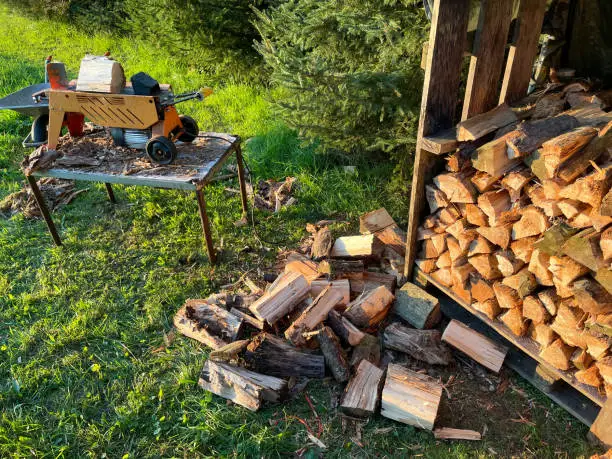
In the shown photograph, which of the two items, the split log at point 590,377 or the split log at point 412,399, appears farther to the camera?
the split log at point 412,399

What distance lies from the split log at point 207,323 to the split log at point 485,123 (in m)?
1.82

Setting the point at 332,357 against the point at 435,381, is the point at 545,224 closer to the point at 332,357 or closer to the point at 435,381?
the point at 435,381

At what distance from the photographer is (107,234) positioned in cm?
431

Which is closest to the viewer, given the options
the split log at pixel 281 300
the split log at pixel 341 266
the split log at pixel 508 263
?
the split log at pixel 508 263

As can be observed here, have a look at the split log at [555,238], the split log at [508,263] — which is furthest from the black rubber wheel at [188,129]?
the split log at [555,238]

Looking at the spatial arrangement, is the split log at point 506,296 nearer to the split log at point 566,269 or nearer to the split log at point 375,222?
the split log at point 566,269

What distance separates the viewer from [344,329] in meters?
3.04

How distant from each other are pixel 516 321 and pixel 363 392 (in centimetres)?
98

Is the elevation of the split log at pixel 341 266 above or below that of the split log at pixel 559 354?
below

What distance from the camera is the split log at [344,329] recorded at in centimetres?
301

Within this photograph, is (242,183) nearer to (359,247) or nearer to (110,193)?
(359,247)

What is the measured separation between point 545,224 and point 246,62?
502 cm

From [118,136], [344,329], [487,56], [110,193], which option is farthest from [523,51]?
[110,193]

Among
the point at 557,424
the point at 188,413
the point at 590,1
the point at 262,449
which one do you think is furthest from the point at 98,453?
the point at 590,1
